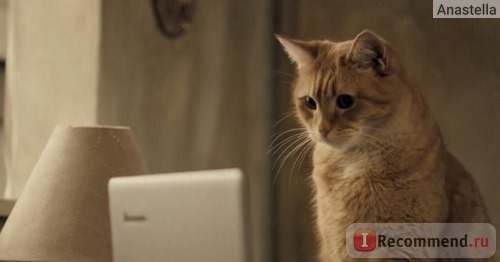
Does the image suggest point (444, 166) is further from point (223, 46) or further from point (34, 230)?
point (34, 230)

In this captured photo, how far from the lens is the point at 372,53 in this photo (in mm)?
1234

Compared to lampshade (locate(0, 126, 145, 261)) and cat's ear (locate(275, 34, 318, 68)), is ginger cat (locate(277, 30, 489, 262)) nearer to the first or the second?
cat's ear (locate(275, 34, 318, 68))

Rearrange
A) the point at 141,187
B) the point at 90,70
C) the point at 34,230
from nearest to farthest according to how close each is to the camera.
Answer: the point at 141,187
the point at 34,230
the point at 90,70

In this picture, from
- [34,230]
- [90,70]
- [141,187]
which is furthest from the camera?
[90,70]

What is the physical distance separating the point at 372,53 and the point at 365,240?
0.29 m

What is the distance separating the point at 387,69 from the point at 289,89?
0.18 metres

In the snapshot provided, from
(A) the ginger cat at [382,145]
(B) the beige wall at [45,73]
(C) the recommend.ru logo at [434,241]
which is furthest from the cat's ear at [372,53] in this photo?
(B) the beige wall at [45,73]

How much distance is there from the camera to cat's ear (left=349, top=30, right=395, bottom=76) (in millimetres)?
1231

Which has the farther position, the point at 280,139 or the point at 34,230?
the point at 280,139

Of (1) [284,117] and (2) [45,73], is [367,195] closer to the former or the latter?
(1) [284,117]

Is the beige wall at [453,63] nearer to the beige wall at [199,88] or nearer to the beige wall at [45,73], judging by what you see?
the beige wall at [199,88]

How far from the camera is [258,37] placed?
1350 millimetres

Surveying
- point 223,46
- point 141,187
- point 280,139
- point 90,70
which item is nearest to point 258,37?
point 223,46

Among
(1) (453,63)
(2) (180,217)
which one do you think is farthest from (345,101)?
(2) (180,217)
